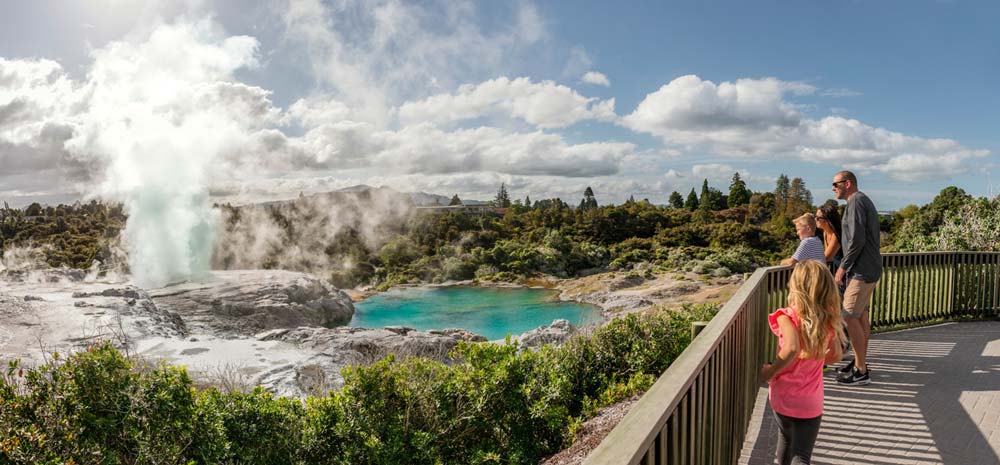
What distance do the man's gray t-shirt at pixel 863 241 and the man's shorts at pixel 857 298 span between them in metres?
0.05

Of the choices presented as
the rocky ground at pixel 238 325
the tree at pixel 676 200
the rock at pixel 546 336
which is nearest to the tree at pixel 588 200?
the tree at pixel 676 200

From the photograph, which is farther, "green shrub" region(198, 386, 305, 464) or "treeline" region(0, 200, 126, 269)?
"treeline" region(0, 200, 126, 269)

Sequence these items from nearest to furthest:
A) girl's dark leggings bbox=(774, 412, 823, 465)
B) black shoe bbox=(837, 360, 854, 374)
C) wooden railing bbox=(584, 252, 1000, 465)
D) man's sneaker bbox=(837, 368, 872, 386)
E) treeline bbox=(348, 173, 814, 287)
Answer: wooden railing bbox=(584, 252, 1000, 465), girl's dark leggings bbox=(774, 412, 823, 465), man's sneaker bbox=(837, 368, 872, 386), black shoe bbox=(837, 360, 854, 374), treeline bbox=(348, 173, 814, 287)

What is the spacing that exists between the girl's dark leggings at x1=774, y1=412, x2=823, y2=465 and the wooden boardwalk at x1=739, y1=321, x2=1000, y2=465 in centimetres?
63

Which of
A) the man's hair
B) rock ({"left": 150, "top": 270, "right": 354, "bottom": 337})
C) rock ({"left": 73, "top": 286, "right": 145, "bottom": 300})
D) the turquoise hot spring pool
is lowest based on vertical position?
the turquoise hot spring pool

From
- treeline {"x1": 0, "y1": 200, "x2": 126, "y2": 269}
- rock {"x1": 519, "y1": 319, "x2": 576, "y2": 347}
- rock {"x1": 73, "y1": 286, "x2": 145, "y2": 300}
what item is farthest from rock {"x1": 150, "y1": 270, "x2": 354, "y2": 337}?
treeline {"x1": 0, "y1": 200, "x2": 126, "y2": 269}

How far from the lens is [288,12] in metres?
23.9

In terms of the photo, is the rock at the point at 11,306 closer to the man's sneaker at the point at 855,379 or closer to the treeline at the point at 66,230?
the treeline at the point at 66,230

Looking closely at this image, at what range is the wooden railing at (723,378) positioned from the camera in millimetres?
1153

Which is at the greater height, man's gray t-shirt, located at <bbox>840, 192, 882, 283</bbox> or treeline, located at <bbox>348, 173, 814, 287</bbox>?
man's gray t-shirt, located at <bbox>840, 192, 882, 283</bbox>

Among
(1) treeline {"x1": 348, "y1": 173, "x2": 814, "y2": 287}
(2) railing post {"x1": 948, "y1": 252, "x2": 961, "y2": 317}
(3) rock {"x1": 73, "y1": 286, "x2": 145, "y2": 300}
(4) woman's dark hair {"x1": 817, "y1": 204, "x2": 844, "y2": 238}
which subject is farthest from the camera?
(1) treeline {"x1": 348, "y1": 173, "x2": 814, "y2": 287}

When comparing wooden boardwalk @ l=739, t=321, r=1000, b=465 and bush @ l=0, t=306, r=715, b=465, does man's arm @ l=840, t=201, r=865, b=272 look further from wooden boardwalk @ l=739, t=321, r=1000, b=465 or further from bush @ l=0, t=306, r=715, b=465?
bush @ l=0, t=306, r=715, b=465

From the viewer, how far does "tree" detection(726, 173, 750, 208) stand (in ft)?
153

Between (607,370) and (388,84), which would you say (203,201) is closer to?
(388,84)
